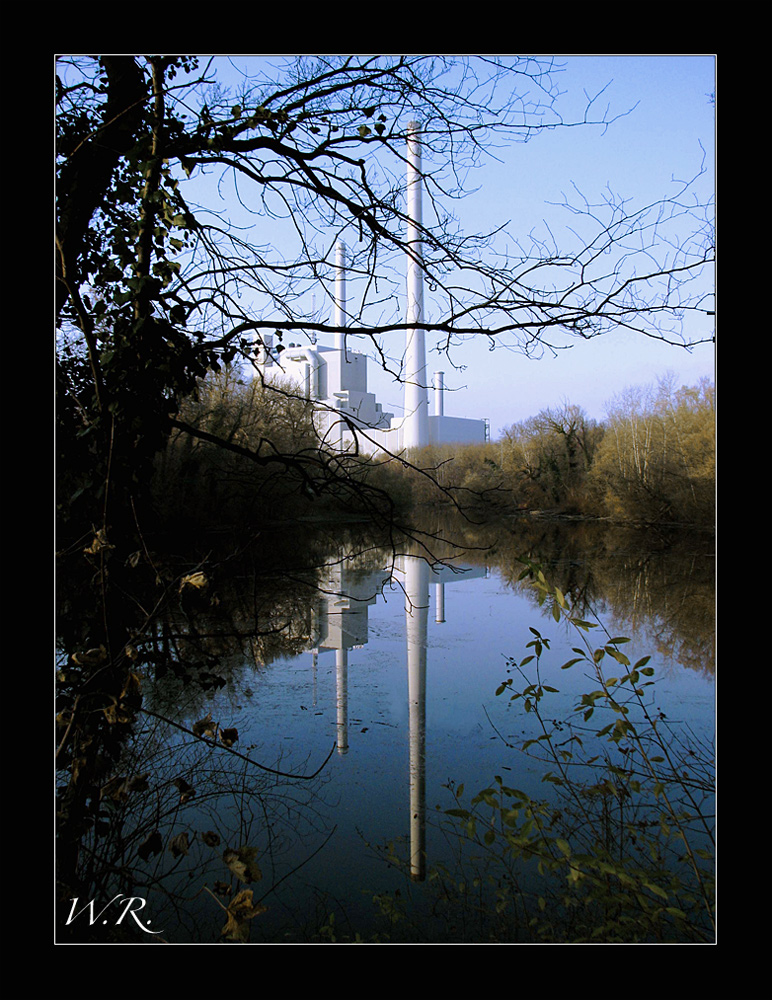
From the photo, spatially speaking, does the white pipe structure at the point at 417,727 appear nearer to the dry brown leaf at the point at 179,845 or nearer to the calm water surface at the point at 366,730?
the calm water surface at the point at 366,730

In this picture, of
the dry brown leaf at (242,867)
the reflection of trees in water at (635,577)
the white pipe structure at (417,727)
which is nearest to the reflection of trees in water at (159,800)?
the dry brown leaf at (242,867)

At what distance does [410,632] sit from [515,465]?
13950mm

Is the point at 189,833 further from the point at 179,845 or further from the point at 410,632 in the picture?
the point at 410,632

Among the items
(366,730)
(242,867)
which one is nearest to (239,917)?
(242,867)

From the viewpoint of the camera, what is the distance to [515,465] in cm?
1923

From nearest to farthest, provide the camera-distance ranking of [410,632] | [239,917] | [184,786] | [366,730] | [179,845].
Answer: [239,917], [179,845], [184,786], [366,730], [410,632]

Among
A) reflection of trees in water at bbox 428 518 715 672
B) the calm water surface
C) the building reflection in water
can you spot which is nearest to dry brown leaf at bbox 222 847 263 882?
the calm water surface

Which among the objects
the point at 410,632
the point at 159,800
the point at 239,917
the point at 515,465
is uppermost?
the point at 515,465

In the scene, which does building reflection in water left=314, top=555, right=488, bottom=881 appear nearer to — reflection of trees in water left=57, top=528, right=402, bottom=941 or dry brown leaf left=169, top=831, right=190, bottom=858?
reflection of trees in water left=57, top=528, right=402, bottom=941

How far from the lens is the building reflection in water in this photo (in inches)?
88.9

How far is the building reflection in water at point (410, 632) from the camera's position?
2258mm

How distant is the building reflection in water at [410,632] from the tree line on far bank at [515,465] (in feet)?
2.70

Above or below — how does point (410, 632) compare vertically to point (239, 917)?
below
